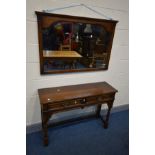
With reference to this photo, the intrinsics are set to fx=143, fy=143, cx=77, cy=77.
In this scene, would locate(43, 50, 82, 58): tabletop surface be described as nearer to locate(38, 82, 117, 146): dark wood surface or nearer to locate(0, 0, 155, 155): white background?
locate(38, 82, 117, 146): dark wood surface

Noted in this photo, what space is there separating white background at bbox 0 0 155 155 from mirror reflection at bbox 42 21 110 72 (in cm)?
132

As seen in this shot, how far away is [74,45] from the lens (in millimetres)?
2031

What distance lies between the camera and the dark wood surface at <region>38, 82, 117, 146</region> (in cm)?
181

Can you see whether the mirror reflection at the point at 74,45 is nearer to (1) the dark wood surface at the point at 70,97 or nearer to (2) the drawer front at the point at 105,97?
(1) the dark wood surface at the point at 70,97

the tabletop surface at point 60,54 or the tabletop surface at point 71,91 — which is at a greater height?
the tabletop surface at point 60,54

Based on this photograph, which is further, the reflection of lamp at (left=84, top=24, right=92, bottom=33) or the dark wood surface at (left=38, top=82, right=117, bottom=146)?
Result: the reflection of lamp at (left=84, top=24, right=92, bottom=33)

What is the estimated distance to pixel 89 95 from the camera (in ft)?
6.58

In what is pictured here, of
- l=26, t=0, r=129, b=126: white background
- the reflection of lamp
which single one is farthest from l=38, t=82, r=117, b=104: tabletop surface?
the reflection of lamp

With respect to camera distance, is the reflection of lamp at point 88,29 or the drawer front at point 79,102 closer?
the drawer front at point 79,102
